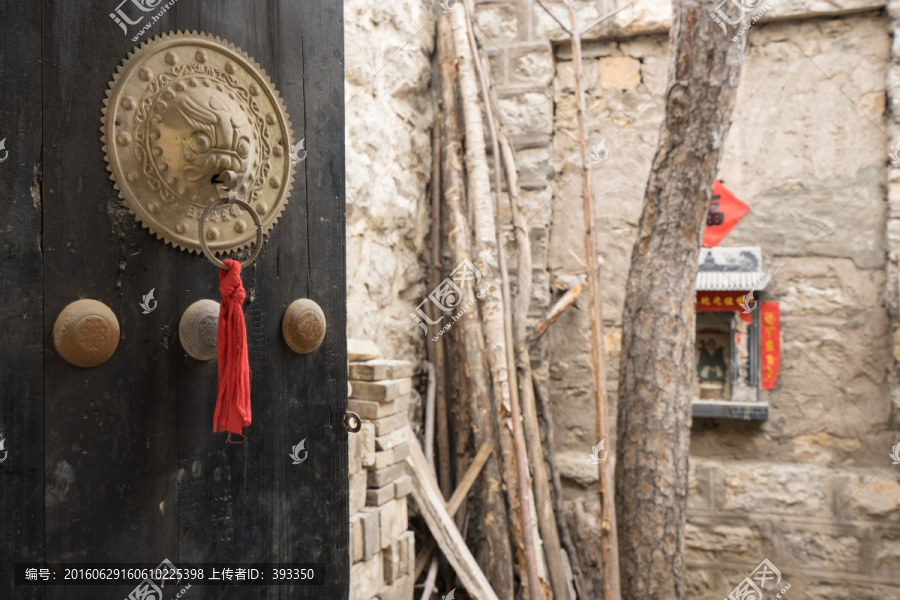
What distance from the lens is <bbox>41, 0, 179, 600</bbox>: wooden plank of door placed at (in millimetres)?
904

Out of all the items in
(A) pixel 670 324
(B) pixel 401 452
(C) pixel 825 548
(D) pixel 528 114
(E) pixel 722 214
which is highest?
(D) pixel 528 114

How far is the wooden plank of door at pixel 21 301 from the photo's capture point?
2.81 ft

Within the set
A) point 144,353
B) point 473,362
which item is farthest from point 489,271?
point 144,353

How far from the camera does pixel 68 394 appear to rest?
916 millimetres

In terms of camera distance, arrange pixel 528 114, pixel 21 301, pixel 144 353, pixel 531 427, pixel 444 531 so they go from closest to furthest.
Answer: pixel 21 301, pixel 144 353, pixel 444 531, pixel 531 427, pixel 528 114

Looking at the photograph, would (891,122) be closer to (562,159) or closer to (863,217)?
(863,217)

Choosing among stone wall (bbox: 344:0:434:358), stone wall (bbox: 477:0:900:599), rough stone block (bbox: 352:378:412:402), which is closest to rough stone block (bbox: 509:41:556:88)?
stone wall (bbox: 477:0:900:599)

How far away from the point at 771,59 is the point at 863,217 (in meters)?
0.95

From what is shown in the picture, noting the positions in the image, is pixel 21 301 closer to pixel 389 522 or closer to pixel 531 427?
pixel 389 522

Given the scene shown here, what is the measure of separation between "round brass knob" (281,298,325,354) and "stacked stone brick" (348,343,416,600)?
3.17ft

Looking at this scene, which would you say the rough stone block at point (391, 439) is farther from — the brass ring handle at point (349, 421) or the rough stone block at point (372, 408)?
the brass ring handle at point (349, 421)

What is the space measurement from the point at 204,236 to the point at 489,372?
207 centimetres

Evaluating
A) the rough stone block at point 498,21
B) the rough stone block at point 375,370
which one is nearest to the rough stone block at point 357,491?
the rough stone block at point 375,370

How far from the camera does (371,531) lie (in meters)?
2.16
